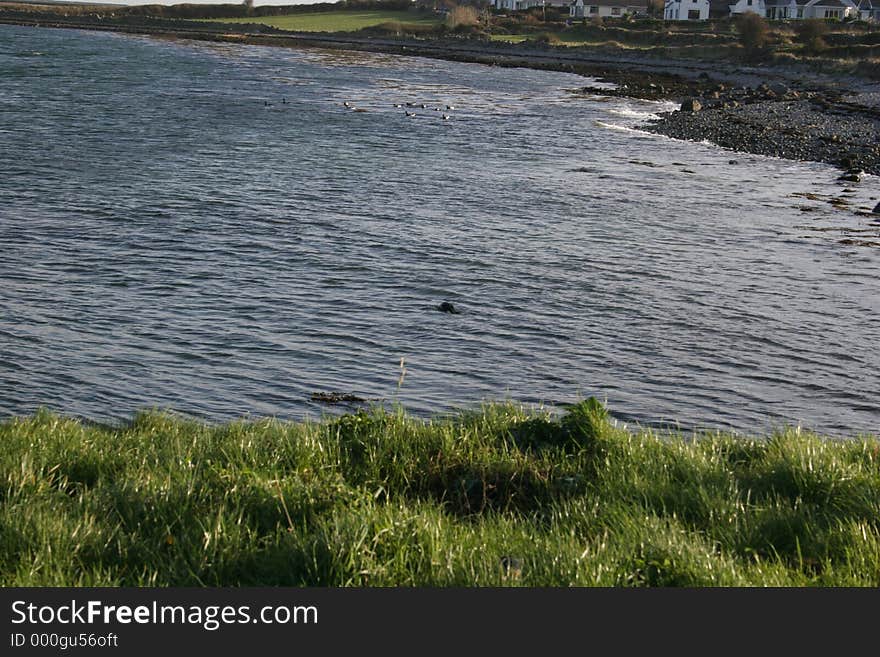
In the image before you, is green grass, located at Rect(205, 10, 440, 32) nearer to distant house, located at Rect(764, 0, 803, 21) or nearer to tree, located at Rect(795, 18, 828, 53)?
distant house, located at Rect(764, 0, 803, 21)

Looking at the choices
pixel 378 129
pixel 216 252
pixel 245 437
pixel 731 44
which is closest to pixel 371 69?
pixel 731 44

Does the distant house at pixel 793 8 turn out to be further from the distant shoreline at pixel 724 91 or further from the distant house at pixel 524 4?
→ the distant house at pixel 524 4

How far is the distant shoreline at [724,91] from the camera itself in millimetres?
45688

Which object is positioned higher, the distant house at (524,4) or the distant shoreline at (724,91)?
the distant house at (524,4)

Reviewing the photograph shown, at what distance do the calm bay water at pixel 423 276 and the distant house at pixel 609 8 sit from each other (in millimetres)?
123862

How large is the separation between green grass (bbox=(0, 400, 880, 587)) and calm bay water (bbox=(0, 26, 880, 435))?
491cm

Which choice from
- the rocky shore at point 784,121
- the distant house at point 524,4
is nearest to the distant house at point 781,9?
the distant house at point 524,4

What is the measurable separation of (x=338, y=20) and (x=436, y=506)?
16906 centimetres

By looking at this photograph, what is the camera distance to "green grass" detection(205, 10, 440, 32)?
15750cm

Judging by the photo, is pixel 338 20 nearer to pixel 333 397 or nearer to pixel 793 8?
pixel 793 8

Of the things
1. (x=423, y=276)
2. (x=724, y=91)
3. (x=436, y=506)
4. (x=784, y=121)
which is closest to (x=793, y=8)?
(x=724, y=91)

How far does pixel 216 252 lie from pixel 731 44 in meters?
92.4

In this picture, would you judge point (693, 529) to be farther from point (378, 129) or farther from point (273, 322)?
point (378, 129)

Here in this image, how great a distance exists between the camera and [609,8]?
16325 centimetres
